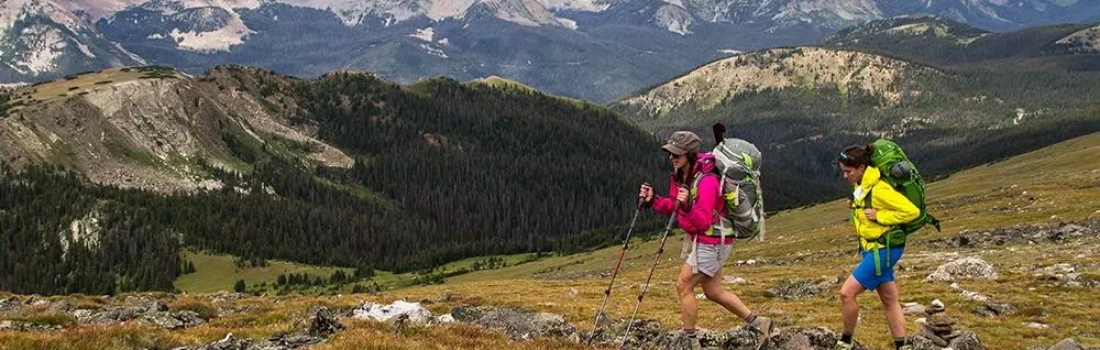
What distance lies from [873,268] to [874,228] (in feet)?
3.06

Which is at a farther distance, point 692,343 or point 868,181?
point 692,343

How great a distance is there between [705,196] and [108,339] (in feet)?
50.0

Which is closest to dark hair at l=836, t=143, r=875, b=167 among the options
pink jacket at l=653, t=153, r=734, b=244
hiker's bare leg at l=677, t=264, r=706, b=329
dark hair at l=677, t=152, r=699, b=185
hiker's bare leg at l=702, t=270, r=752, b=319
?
pink jacket at l=653, t=153, r=734, b=244

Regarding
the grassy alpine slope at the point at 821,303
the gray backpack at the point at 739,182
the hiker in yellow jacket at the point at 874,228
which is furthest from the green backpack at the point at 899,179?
the grassy alpine slope at the point at 821,303

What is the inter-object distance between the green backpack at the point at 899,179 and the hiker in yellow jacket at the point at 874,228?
Answer: 0.32 feet

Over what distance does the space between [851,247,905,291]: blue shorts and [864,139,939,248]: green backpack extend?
0.20 meters

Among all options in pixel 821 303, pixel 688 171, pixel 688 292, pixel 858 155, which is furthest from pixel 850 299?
pixel 821 303

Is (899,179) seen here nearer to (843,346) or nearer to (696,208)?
(843,346)

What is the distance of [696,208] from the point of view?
15.3 m

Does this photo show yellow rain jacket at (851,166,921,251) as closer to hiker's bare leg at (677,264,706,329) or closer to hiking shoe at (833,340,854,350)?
hiking shoe at (833,340,854,350)

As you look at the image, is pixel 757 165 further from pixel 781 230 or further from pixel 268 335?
pixel 781 230

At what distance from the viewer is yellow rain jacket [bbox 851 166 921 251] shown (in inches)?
593

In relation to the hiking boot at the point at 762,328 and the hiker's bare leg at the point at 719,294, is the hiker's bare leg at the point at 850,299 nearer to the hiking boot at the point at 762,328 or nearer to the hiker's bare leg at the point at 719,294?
the hiking boot at the point at 762,328

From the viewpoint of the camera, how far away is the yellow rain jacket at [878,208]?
49.4 feet
